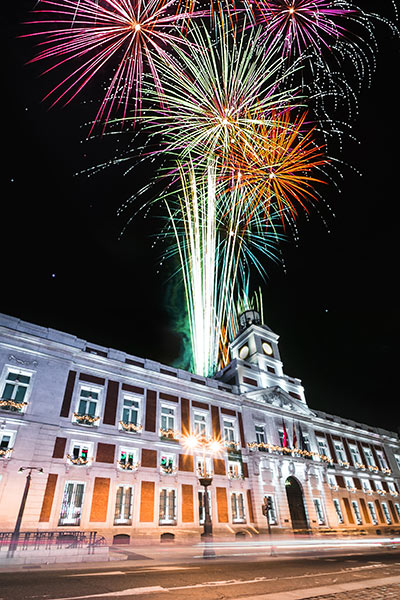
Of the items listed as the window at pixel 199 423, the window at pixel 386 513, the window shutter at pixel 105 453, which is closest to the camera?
the window shutter at pixel 105 453

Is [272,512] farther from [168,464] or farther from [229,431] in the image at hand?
[168,464]

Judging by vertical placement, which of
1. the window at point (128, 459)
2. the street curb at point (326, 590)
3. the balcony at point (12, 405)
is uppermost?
the balcony at point (12, 405)

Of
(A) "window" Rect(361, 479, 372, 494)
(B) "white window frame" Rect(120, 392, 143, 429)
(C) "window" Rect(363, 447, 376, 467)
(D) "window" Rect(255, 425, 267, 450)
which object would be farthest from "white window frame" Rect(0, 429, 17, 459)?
(C) "window" Rect(363, 447, 376, 467)

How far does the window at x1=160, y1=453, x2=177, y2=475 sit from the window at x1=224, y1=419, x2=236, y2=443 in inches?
237

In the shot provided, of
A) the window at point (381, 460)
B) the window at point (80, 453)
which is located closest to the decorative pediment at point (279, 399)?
the window at point (381, 460)

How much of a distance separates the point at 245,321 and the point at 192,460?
23.4 m

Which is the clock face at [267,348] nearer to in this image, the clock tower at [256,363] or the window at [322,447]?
the clock tower at [256,363]

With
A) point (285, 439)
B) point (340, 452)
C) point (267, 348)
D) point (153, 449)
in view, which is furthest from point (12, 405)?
point (340, 452)

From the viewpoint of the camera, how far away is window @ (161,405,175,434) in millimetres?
25062

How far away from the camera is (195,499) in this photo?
23359mm

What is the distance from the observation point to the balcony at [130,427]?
22.5m

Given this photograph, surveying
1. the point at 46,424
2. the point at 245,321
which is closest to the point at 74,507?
the point at 46,424

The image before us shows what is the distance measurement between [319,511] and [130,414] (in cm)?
2265

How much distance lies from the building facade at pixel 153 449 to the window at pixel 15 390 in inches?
2.5
